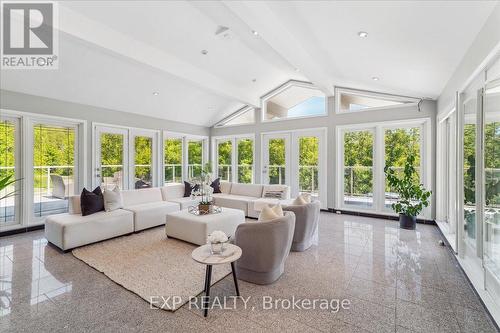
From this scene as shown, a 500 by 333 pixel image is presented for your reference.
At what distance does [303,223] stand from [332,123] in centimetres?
356

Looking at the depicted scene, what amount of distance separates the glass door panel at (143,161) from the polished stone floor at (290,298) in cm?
312

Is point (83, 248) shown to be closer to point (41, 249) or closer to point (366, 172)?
point (41, 249)

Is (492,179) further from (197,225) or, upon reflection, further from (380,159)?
(197,225)

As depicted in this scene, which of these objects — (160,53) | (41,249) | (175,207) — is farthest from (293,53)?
(41,249)

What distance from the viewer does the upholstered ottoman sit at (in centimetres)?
360

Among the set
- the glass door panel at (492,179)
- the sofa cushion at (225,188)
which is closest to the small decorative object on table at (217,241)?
the glass door panel at (492,179)

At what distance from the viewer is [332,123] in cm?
602

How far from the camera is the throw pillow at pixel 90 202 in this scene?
384 centimetres

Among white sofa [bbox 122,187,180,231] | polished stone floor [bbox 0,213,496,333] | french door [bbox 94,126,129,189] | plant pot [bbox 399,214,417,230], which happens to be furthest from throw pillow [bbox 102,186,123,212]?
plant pot [bbox 399,214,417,230]

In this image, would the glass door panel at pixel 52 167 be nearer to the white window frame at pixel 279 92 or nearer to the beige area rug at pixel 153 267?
the beige area rug at pixel 153 267

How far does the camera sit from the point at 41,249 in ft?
11.5

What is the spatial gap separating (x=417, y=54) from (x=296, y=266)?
321cm

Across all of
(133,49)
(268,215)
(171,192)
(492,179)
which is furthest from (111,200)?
(492,179)

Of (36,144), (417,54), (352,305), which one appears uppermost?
(417,54)
